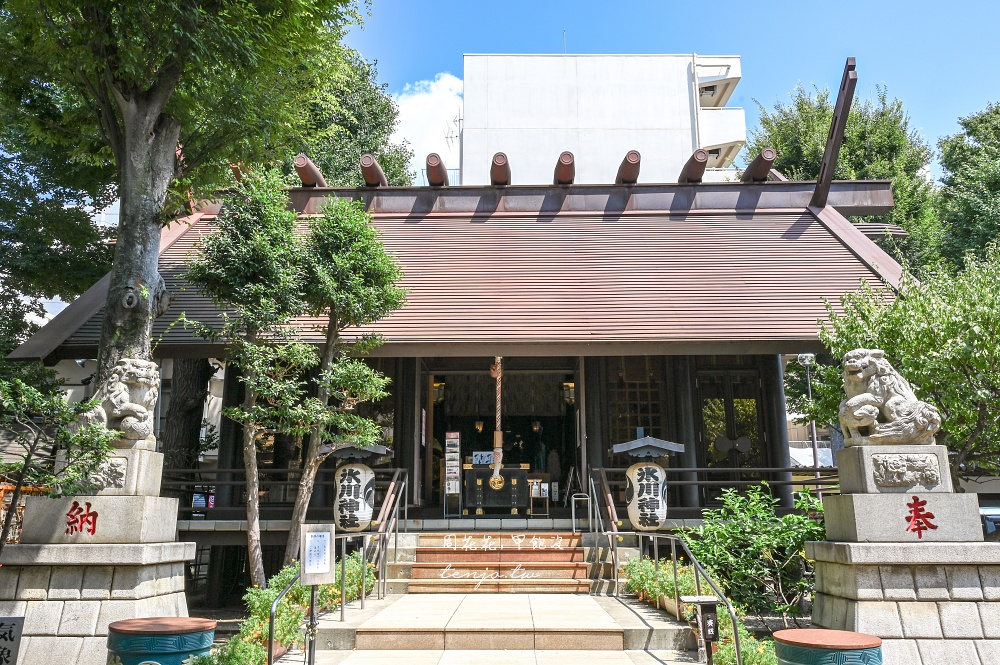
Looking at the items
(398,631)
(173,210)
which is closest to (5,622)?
(398,631)

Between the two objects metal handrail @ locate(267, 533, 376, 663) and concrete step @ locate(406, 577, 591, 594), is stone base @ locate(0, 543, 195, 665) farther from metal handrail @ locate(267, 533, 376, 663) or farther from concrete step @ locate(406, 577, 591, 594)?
concrete step @ locate(406, 577, 591, 594)

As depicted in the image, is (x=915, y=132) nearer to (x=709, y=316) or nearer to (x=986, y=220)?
(x=986, y=220)

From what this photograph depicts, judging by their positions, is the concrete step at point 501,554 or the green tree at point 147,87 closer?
the green tree at point 147,87

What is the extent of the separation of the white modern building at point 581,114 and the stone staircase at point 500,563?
20.5 metres

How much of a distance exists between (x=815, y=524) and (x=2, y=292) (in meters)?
17.6

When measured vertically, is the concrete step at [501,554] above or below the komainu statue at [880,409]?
below

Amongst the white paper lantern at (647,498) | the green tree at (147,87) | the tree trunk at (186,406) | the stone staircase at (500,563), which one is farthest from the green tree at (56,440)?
the tree trunk at (186,406)

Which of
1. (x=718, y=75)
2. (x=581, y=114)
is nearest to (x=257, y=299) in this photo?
(x=581, y=114)

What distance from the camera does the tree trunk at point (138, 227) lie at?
8.58m

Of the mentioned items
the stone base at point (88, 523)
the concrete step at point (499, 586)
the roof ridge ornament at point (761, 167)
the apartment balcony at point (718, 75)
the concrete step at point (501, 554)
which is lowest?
the concrete step at point (499, 586)

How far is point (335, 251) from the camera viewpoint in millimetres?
9648

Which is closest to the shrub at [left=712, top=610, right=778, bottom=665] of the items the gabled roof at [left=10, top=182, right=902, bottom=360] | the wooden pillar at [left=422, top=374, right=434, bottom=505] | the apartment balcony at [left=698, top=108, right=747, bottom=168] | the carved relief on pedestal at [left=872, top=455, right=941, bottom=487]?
the carved relief on pedestal at [left=872, top=455, right=941, bottom=487]

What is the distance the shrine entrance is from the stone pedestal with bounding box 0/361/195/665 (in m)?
6.12

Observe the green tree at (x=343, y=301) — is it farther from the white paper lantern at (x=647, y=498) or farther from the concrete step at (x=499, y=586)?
the white paper lantern at (x=647, y=498)
